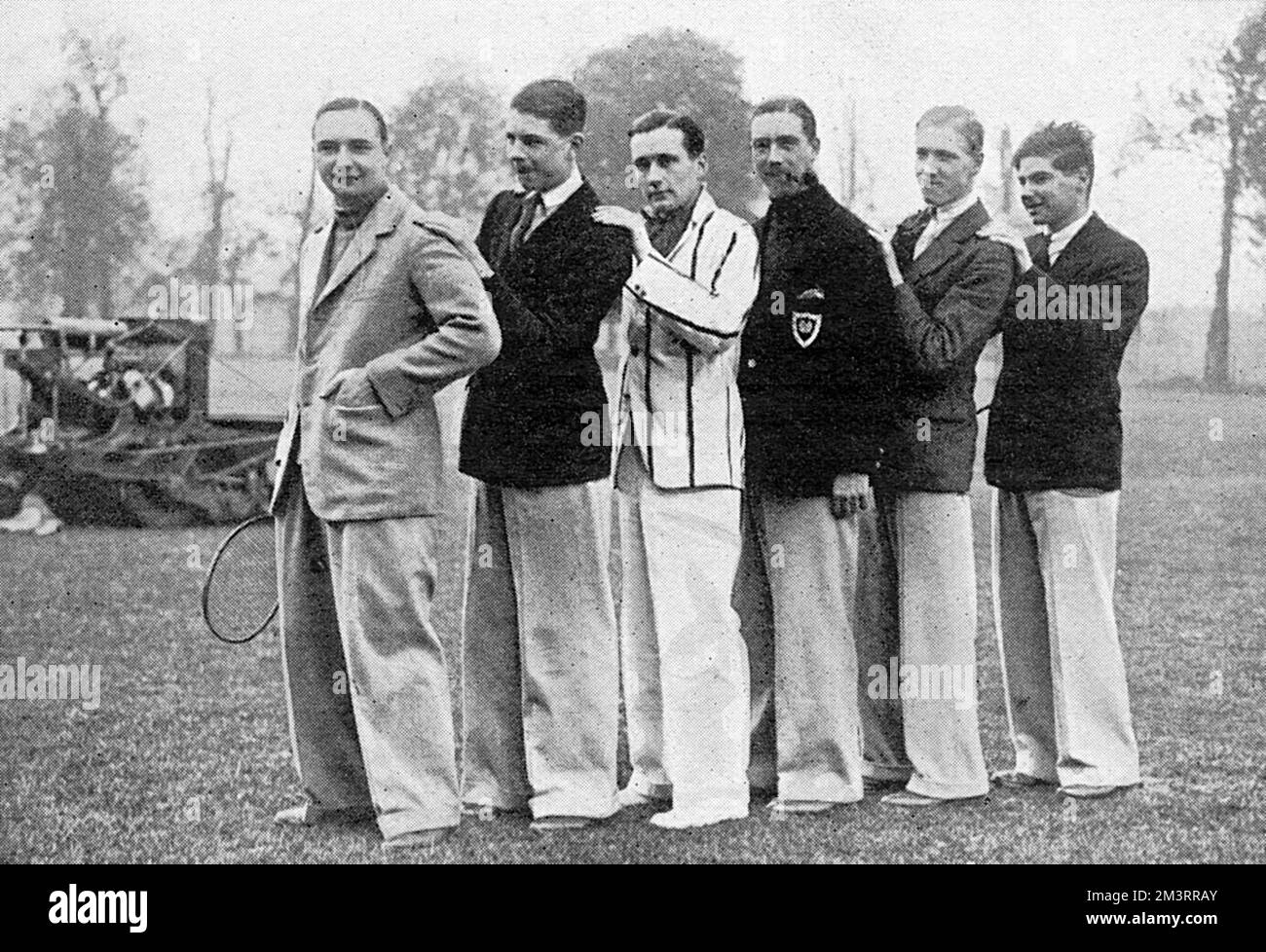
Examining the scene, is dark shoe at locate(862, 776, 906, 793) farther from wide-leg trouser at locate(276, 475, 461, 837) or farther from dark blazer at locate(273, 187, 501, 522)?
dark blazer at locate(273, 187, 501, 522)

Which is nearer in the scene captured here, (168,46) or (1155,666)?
(168,46)

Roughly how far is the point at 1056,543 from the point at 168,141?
315 cm

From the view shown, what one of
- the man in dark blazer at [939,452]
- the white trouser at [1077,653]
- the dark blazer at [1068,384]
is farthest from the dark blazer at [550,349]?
the white trouser at [1077,653]

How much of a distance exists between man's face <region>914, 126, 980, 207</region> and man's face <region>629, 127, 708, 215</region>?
697 mm

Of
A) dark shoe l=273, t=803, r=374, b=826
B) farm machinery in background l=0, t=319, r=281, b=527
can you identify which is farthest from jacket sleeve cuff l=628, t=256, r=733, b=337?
farm machinery in background l=0, t=319, r=281, b=527

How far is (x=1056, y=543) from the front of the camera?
5.30 m

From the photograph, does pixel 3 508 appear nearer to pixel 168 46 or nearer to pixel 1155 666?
pixel 168 46

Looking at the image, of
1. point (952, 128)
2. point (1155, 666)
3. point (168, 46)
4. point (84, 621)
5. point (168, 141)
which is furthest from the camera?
point (84, 621)

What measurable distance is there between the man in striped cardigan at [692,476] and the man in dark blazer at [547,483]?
129 mm

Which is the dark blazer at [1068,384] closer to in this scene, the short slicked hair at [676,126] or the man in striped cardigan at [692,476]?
the man in striped cardigan at [692,476]

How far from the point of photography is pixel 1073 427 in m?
5.28

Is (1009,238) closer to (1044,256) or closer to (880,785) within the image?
(1044,256)

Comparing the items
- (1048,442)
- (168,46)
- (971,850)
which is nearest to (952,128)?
(1048,442)

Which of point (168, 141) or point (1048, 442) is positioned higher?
point (168, 141)
